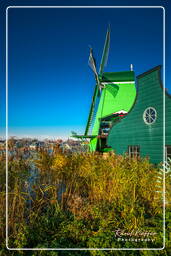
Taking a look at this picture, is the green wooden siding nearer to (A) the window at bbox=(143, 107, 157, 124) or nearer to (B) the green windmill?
(B) the green windmill

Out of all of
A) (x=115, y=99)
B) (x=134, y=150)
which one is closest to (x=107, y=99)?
(x=115, y=99)

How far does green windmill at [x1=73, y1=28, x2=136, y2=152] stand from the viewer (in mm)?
13422

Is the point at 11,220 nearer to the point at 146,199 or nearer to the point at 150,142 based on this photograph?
the point at 146,199

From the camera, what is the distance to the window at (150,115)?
22.9 feet

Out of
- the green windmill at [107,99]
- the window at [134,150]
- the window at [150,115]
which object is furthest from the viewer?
the green windmill at [107,99]

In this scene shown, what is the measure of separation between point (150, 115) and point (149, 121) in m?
0.30

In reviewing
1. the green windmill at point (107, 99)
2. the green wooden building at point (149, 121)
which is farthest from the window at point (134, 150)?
the green windmill at point (107, 99)

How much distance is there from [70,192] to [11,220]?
54.2 inches

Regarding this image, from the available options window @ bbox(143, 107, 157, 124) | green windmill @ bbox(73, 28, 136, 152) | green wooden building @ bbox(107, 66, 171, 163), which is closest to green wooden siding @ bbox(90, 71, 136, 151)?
green windmill @ bbox(73, 28, 136, 152)

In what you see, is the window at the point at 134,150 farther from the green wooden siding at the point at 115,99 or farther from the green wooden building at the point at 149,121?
the green wooden siding at the point at 115,99

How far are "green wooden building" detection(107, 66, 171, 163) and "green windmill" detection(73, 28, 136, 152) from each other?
14.4 ft

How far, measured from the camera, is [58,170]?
3623 millimetres

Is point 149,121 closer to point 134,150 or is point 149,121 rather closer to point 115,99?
point 134,150

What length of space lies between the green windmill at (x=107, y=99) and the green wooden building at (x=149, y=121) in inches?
173
